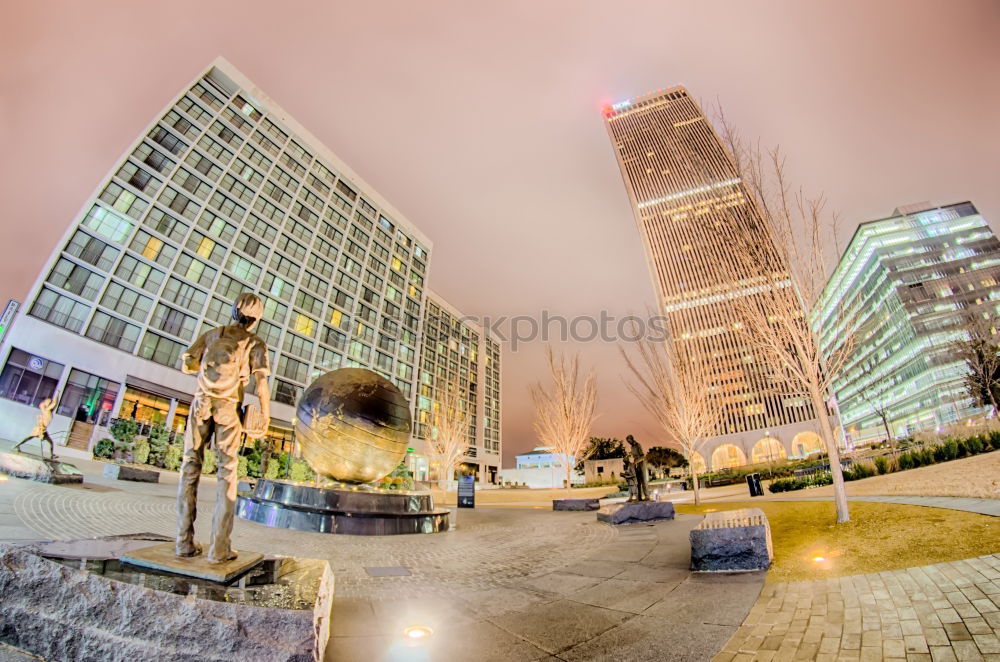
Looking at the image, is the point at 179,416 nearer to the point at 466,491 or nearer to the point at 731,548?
the point at 466,491

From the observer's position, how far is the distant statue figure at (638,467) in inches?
515

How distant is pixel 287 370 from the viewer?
42156 millimetres

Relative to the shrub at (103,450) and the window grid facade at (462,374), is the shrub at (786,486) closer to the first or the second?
the shrub at (103,450)

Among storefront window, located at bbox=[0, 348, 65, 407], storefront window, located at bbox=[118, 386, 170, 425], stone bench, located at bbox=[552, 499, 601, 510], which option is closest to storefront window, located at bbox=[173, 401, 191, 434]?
storefront window, located at bbox=[118, 386, 170, 425]

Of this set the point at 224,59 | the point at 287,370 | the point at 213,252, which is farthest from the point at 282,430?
the point at 224,59

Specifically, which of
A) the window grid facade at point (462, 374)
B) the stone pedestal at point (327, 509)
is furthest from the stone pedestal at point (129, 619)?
the window grid facade at point (462, 374)

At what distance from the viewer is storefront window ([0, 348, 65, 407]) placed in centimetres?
2703

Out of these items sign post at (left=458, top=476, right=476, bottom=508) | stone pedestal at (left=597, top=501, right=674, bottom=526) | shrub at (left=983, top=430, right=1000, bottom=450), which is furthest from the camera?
sign post at (left=458, top=476, right=476, bottom=508)

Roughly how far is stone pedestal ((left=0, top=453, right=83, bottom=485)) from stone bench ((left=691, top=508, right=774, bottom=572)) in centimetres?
1420

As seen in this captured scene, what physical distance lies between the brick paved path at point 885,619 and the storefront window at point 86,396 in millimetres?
42459

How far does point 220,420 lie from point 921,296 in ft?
372

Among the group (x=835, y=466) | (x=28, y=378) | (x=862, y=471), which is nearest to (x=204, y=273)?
(x=28, y=378)

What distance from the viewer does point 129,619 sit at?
2.29 m

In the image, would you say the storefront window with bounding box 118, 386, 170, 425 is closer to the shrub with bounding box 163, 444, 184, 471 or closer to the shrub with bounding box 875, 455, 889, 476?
the shrub with bounding box 163, 444, 184, 471
